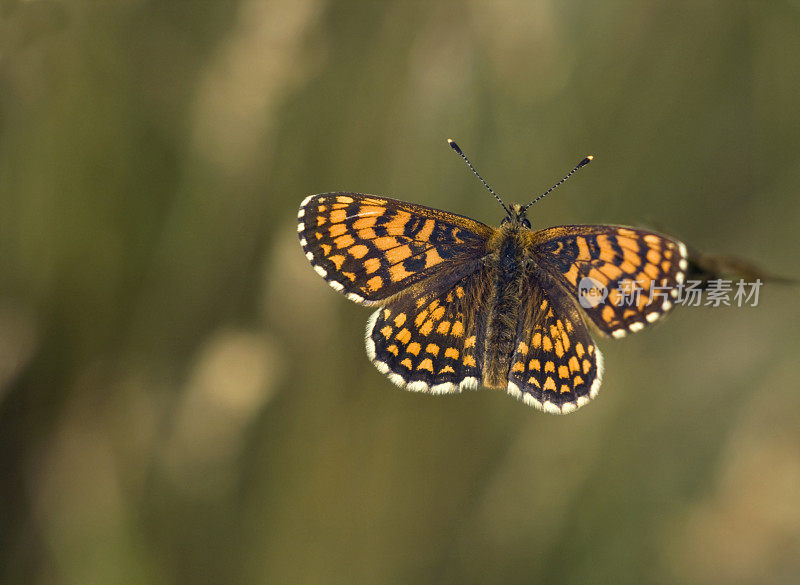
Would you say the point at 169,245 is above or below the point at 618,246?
below

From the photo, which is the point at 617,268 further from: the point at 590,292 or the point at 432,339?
the point at 432,339

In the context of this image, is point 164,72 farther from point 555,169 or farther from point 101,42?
point 555,169

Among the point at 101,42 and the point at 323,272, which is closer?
the point at 323,272

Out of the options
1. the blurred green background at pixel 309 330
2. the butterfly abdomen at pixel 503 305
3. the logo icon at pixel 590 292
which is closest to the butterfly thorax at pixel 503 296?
the butterfly abdomen at pixel 503 305

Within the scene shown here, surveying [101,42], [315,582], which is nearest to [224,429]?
[315,582]

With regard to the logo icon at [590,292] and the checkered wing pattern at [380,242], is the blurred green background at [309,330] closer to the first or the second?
the checkered wing pattern at [380,242]

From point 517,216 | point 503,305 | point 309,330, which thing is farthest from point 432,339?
point 309,330
